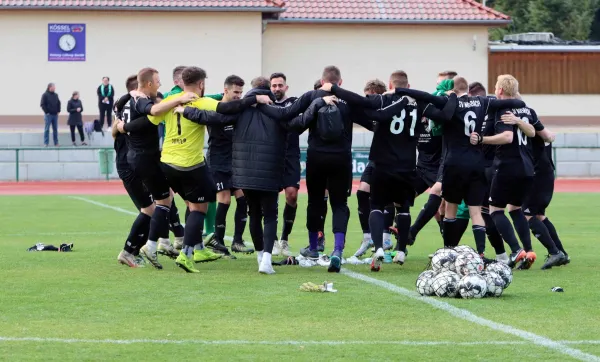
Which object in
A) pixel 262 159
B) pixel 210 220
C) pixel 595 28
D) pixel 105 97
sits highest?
pixel 595 28

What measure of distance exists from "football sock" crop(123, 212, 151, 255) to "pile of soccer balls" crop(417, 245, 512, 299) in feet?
11.0

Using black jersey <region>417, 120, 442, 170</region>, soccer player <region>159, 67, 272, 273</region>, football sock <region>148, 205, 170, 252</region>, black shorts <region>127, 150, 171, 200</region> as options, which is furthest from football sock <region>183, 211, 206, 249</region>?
black jersey <region>417, 120, 442, 170</region>

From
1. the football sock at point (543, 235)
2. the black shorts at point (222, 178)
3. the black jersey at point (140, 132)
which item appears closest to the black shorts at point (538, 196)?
the football sock at point (543, 235)

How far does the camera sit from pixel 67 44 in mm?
40875

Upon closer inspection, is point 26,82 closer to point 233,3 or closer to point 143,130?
point 233,3

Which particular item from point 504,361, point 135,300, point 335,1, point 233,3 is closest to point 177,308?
point 135,300

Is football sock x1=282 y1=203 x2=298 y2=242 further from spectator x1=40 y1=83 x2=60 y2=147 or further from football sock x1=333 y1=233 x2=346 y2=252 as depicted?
spectator x1=40 y1=83 x2=60 y2=147

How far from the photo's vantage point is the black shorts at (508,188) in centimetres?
1221

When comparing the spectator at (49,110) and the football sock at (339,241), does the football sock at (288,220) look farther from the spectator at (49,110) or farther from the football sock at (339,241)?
the spectator at (49,110)

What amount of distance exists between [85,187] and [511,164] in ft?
67.4

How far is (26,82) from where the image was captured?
4091cm

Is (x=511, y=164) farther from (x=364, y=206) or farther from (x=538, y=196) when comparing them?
(x=364, y=206)

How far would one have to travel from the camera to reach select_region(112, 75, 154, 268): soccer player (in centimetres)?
1238

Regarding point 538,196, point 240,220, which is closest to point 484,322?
point 538,196
